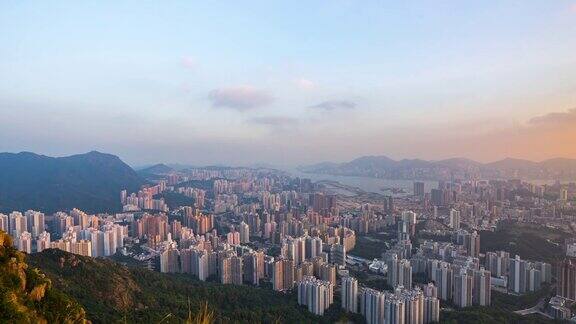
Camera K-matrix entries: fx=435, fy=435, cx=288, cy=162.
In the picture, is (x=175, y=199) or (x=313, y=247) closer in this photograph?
(x=313, y=247)

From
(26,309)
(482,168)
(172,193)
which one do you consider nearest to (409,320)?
(26,309)

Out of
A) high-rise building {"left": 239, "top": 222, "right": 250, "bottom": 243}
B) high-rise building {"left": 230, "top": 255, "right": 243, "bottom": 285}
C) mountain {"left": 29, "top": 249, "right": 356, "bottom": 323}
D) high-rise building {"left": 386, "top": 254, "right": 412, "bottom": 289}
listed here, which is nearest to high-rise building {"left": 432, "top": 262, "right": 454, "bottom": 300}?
high-rise building {"left": 386, "top": 254, "right": 412, "bottom": 289}

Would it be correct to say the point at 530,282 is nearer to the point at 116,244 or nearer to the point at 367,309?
the point at 367,309

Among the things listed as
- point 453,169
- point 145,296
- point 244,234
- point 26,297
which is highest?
point 26,297

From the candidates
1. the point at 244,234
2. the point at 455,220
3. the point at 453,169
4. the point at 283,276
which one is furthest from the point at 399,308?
the point at 453,169

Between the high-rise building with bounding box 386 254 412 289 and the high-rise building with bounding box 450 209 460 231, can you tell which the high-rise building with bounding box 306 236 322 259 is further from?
the high-rise building with bounding box 450 209 460 231

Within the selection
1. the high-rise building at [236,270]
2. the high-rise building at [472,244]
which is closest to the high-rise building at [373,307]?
the high-rise building at [236,270]

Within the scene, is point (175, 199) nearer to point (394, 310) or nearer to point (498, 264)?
point (498, 264)
